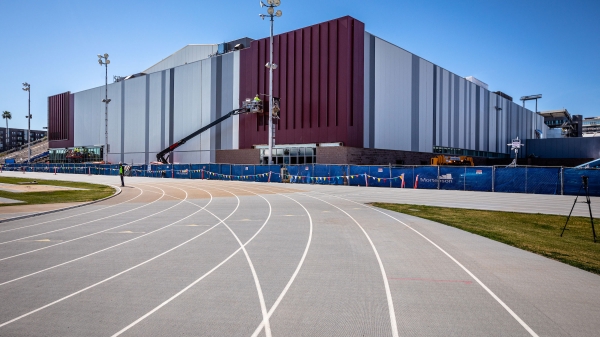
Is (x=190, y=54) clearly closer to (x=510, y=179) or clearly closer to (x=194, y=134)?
(x=194, y=134)

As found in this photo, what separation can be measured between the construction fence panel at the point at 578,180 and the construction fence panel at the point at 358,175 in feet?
47.0

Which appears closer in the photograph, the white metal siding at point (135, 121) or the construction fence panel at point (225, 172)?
the construction fence panel at point (225, 172)

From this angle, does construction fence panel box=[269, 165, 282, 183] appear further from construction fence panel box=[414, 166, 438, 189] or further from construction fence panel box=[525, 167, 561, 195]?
construction fence panel box=[525, 167, 561, 195]

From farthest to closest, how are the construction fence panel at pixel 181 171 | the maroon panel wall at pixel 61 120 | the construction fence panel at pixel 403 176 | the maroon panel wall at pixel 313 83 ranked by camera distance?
the maroon panel wall at pixel 61 120 → the construction fence panel at pixel 181 171 → the maroon panel wall at pixel 313 83 → the construction fence panel at pixel 403 176

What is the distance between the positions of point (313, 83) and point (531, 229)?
3343 cm

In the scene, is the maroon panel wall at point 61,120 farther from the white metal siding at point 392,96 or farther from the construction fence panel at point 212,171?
the white metal siding at point 392,96

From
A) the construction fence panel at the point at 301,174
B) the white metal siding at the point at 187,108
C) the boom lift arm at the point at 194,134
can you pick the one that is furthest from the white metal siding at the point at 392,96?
the white metal siding at the point at 187,108

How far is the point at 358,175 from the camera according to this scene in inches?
1278

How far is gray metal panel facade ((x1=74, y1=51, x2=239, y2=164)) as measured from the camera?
2013 inches

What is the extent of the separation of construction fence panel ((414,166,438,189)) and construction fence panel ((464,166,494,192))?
7.49 ft

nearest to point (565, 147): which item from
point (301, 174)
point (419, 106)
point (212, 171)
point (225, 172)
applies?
point (419, 106)

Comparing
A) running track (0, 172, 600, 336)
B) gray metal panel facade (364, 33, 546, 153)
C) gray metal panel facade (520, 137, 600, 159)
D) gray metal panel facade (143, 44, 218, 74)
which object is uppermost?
gray metal panel facade (143, 44, 218, 74)

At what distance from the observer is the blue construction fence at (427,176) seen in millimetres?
24359

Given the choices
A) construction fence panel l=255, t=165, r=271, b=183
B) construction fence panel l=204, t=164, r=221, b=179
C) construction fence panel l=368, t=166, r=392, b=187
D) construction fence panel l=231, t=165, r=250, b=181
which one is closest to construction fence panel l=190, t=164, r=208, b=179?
construction fence panel l=204, t=164, r=221, b=179
